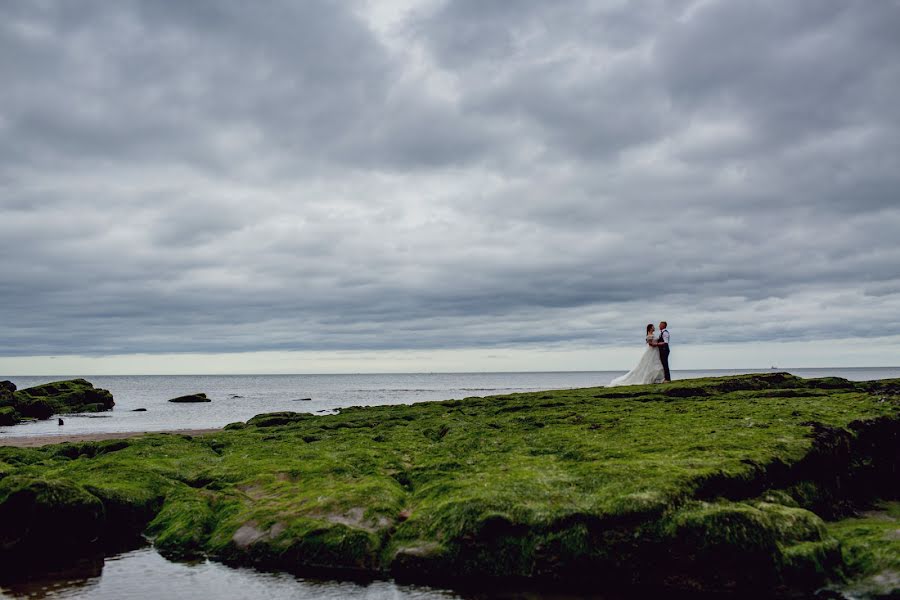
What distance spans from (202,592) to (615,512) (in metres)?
6.74

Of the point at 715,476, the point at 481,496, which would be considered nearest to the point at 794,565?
the point at 715,476

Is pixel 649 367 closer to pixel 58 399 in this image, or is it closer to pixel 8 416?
pixel 8 416

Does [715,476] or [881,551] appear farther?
[715,476]

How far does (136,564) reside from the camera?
11.8m

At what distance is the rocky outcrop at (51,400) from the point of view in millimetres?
64938

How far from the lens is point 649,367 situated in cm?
3388

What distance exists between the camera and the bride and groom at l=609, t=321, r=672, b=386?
3253 cm

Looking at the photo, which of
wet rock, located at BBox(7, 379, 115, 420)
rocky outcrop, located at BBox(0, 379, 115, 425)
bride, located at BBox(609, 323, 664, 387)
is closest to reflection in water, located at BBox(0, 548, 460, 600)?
bride, located at BBox(609, 323, 664, 387)

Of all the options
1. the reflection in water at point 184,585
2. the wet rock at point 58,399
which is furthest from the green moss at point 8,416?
the reflection in water at point 184,585

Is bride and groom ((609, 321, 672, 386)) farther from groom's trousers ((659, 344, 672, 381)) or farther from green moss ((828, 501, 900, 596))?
green moss ((828, 501, 900, 596))

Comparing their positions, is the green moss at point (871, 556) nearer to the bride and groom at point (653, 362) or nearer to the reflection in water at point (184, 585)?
the reflection in water at point (184, 585)

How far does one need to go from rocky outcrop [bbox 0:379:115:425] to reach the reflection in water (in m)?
56.4

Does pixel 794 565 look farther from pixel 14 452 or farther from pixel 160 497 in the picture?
pixel 14 452

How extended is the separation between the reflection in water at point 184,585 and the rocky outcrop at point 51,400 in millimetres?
56376
